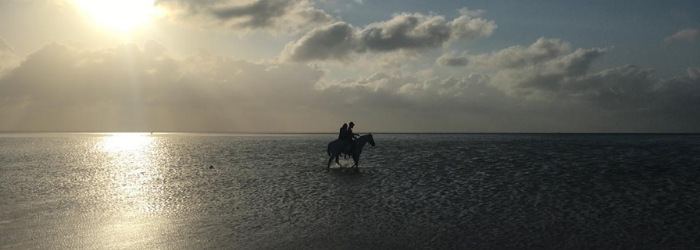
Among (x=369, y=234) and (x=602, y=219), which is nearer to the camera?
(x=369, y=234)

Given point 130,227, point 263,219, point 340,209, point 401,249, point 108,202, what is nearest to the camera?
point 401,249

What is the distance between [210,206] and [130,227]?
378 centimetres

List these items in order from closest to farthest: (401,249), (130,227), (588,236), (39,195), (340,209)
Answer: (401,249) < (588,236) < (130,227) < (340,209) < (39,195)

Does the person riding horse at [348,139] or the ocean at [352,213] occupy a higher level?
the person riding horse at [348,139]

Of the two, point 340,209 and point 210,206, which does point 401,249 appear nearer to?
point 340,209

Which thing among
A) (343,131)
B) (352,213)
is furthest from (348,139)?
(352,213)

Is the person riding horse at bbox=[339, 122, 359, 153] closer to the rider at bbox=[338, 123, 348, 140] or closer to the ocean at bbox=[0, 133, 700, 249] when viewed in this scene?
the rider at bbox=[338, 123, 348, 140]

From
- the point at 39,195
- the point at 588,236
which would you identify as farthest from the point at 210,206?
the point at 588,236

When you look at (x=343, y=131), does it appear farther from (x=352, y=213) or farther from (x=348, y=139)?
(x=352, y=213)

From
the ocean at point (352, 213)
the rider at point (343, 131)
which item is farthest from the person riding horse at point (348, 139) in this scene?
the ocean at point (352, 213)

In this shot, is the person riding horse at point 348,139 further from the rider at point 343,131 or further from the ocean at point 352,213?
the ocean at point 352,213

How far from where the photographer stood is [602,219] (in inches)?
537

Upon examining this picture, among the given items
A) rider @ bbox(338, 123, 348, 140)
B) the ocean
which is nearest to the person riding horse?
rider @ bbox(338, 123, 348, 140)

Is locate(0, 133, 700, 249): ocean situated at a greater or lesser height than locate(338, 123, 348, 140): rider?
lesser
